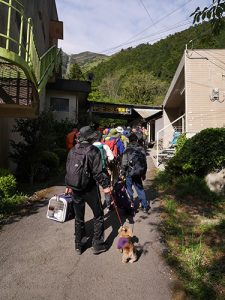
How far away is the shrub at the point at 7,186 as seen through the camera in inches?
294

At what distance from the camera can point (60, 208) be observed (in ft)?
19.4

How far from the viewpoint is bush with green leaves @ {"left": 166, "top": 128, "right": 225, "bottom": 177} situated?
861 centimetres

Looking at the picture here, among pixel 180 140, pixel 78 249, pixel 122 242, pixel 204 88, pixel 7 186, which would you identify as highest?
pixel 204 88

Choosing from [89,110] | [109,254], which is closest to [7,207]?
[109,254]

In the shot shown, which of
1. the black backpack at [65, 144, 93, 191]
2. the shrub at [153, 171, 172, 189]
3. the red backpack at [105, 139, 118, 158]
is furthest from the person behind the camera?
the shrub at [153, 171, 172, 189]

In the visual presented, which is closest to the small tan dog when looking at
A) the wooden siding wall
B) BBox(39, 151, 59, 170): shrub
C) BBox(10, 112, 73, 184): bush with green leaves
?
BBox(10, 112, 73, 184): bush with green leaves

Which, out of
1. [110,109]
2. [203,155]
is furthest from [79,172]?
[110,109]

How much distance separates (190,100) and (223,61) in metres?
2.28

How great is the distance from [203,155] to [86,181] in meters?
5.58

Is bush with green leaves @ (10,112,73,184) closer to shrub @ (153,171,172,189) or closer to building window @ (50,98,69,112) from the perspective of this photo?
shrub @ (153,171,172,189)

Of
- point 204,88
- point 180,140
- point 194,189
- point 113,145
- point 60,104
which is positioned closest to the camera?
point 113,145

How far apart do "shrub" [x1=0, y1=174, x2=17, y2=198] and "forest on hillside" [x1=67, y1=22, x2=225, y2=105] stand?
29820 millimetres

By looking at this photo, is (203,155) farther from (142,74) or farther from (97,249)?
(142,74)

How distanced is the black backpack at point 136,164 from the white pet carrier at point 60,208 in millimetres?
1453
